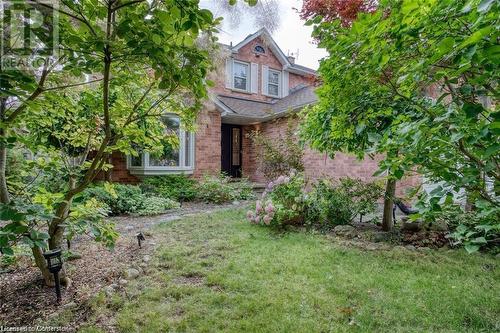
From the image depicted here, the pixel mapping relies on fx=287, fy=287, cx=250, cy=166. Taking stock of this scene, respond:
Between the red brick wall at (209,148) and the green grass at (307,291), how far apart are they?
6.62m

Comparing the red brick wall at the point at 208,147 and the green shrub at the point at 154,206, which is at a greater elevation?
the red brick wall at the point at 208,147

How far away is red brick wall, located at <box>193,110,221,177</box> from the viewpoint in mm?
10961

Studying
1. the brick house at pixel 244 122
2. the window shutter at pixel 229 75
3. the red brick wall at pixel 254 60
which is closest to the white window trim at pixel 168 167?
the brick house at pixel 244 122

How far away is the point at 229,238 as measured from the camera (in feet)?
16.1

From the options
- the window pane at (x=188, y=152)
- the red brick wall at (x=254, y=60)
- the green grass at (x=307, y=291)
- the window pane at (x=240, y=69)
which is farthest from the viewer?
the window pane at (x=240, y=69)

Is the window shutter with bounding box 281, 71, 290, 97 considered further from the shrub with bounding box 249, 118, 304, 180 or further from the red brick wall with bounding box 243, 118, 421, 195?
the shrub with bounding box 249, 118, 304, 180

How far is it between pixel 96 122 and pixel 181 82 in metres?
1.75

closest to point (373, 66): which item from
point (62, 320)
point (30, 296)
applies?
point (62, 320)

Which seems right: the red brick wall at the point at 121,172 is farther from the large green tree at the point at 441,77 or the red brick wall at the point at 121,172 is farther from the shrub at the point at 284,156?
the large green tree at the point at 441,77

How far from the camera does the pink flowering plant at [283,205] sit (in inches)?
217

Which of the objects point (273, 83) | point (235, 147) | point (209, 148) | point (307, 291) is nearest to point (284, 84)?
point (273, 83)

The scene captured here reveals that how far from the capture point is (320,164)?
10109 millimetres

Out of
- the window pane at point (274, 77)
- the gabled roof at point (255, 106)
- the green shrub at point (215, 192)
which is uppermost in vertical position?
the window pane at point (274, 77)

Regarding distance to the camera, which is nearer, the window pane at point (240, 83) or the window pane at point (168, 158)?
the window pane at point (168, 158)
